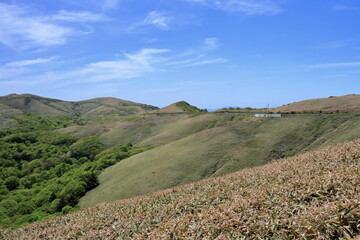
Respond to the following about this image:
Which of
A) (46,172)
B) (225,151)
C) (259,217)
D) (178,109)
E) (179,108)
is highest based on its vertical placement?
(179,108)

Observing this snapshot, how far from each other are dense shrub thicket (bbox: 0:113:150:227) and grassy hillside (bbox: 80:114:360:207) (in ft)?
18.0

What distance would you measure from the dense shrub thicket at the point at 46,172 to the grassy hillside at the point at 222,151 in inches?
216

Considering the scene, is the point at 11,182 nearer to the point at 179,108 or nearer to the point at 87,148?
the point at 87,148

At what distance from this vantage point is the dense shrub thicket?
54.2 meters

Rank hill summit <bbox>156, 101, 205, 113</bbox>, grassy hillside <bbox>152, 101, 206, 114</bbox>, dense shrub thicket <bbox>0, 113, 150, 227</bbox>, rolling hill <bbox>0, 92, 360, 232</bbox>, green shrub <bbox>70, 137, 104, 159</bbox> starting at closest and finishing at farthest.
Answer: rolling hill <bbox>0, 92, 360, 232</bbox>
dense shrub thicket <bbox>0, 113, 150, 227</bbox>
green shrub <bbox>70, 137, 104, 159</bbox>
grassy hillside <bbox>152, 101, 206, 114</bbox>
hill summit <bbox>156, 101, 205, 113</bbox>

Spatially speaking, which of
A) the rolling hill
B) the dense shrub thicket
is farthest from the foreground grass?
the dense shrub thicket

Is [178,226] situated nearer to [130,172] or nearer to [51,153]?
[130,172]

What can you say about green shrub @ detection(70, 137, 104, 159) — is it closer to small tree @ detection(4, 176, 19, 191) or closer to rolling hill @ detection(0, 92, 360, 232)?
small tree @ detection(4, 176, 19, 191)

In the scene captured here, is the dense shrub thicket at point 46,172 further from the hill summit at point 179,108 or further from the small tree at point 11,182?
the hill summit at point 179,108

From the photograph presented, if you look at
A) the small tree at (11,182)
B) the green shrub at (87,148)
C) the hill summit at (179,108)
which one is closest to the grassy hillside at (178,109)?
the hill summit at (179,108)

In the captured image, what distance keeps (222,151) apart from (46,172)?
66.7 metres

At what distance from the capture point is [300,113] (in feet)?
221

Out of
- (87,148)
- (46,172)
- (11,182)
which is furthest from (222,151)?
(11,182)

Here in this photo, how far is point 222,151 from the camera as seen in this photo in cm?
5334
